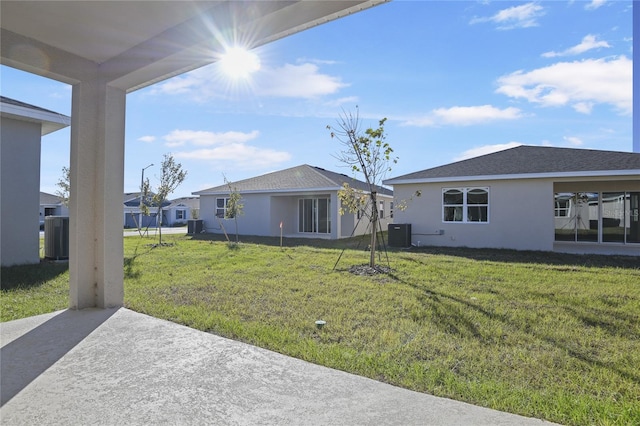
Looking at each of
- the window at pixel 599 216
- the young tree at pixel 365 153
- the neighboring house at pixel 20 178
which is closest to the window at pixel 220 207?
the neighboring house at pixel 20 178

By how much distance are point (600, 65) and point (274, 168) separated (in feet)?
60.3

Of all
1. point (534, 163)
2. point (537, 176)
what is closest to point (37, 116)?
point (537, 176)

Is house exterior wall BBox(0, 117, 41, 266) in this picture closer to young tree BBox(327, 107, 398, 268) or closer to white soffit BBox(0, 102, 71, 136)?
white soffit BBox(0, 102, 71, 136)

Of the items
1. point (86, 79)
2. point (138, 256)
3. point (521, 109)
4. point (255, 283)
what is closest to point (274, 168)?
point (138, 256)

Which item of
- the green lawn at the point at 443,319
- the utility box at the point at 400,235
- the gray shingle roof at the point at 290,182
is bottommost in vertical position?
the green lawn at the point at 443,319

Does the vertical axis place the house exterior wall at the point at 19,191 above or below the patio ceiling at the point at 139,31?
below

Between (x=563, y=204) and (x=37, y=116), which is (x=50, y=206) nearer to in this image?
(x=37, y=116)

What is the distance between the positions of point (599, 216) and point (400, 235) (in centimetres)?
836

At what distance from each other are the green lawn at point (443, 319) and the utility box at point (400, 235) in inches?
189

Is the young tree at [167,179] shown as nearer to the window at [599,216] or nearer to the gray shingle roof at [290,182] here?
the gray shingle roof at [290,182]

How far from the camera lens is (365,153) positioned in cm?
897

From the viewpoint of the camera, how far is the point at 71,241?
4.81 meters

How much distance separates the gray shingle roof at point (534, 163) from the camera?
12234 mm

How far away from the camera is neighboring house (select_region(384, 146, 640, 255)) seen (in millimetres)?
12562
